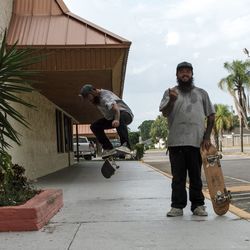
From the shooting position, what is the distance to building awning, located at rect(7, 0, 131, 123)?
1201cm

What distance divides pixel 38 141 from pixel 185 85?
11.1m

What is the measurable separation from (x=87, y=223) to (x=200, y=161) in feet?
5.76

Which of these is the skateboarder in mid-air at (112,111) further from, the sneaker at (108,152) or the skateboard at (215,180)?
the skateboard at (215,180)

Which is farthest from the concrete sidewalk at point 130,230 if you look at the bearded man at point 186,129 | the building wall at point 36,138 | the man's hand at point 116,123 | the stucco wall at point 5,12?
the stucco wall at point 5,12

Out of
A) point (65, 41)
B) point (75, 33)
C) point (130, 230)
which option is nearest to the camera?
point (130, 230)

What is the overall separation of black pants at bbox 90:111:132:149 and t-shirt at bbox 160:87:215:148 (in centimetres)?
78

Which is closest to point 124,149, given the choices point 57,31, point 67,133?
point 57,31

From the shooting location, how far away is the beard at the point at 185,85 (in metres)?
6.88

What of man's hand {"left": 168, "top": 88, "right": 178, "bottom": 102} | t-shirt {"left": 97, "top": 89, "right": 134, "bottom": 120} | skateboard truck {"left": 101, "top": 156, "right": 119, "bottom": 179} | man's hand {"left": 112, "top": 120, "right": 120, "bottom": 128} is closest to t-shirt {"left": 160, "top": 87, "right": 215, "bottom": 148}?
man's hand {"left": 168, "top": 88, "right": 178, "bottom": 102}

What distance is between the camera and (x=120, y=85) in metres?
17.2

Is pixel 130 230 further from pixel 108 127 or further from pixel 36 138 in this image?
pixel 36 138

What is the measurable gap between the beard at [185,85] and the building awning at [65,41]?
518 cm

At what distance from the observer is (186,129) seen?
6898 millimetres

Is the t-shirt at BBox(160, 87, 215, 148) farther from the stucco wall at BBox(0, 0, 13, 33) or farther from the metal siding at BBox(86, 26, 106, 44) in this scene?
the stucco wall at BBox(0, 0, 13, 33)
